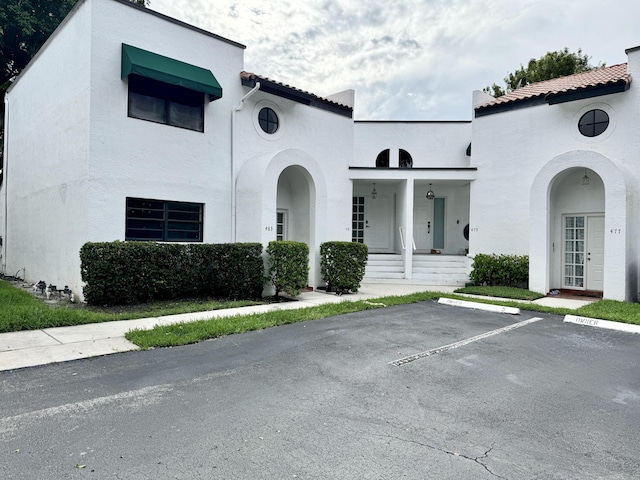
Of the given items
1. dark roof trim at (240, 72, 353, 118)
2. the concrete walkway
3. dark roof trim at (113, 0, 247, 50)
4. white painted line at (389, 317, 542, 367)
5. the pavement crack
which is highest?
dark roof trim at (113, 0, 247, 50)

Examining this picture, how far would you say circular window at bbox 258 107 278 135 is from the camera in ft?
40.1

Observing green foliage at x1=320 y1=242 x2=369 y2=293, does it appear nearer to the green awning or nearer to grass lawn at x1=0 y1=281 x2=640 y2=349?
grass lawn at x1=0 y1=281 x2=640 y2=349

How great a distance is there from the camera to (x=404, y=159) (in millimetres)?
18594

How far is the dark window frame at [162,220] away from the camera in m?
9.83

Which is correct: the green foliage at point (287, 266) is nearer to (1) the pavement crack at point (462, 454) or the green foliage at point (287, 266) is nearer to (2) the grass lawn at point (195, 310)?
(2) the grass lawn at point (195, 310)

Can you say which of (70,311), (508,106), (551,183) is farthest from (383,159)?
(70,311)

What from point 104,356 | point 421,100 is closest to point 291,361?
point 104,356

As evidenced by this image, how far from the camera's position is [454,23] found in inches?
516

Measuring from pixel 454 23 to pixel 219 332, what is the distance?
12.2m

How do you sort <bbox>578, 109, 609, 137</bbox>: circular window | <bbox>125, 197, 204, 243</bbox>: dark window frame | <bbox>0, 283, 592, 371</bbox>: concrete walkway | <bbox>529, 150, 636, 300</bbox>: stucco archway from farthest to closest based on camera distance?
<bbox>578, 109, 609, 137</bbox>: circular window → <bbox>529, 150, 636, 300</bbox>: stucco archway → <bbox>125, 197, 204, 243</bbox>: dark window frame → <bbox>0, 283, 592, 371</bbox>: concrete walkway

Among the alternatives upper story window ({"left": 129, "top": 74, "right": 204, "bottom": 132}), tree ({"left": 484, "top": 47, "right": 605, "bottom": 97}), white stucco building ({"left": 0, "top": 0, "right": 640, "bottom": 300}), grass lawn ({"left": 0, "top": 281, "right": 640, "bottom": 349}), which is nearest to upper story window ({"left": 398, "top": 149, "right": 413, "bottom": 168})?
white stucco building ({"left": 0, "top": 0, "right": 640, "bottom": 300})

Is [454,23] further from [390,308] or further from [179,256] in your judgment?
[179,256]

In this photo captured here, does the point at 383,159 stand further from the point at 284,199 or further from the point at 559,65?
the point at 559,65

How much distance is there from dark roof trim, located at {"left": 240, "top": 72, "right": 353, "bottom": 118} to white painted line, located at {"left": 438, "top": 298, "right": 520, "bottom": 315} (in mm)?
7321
